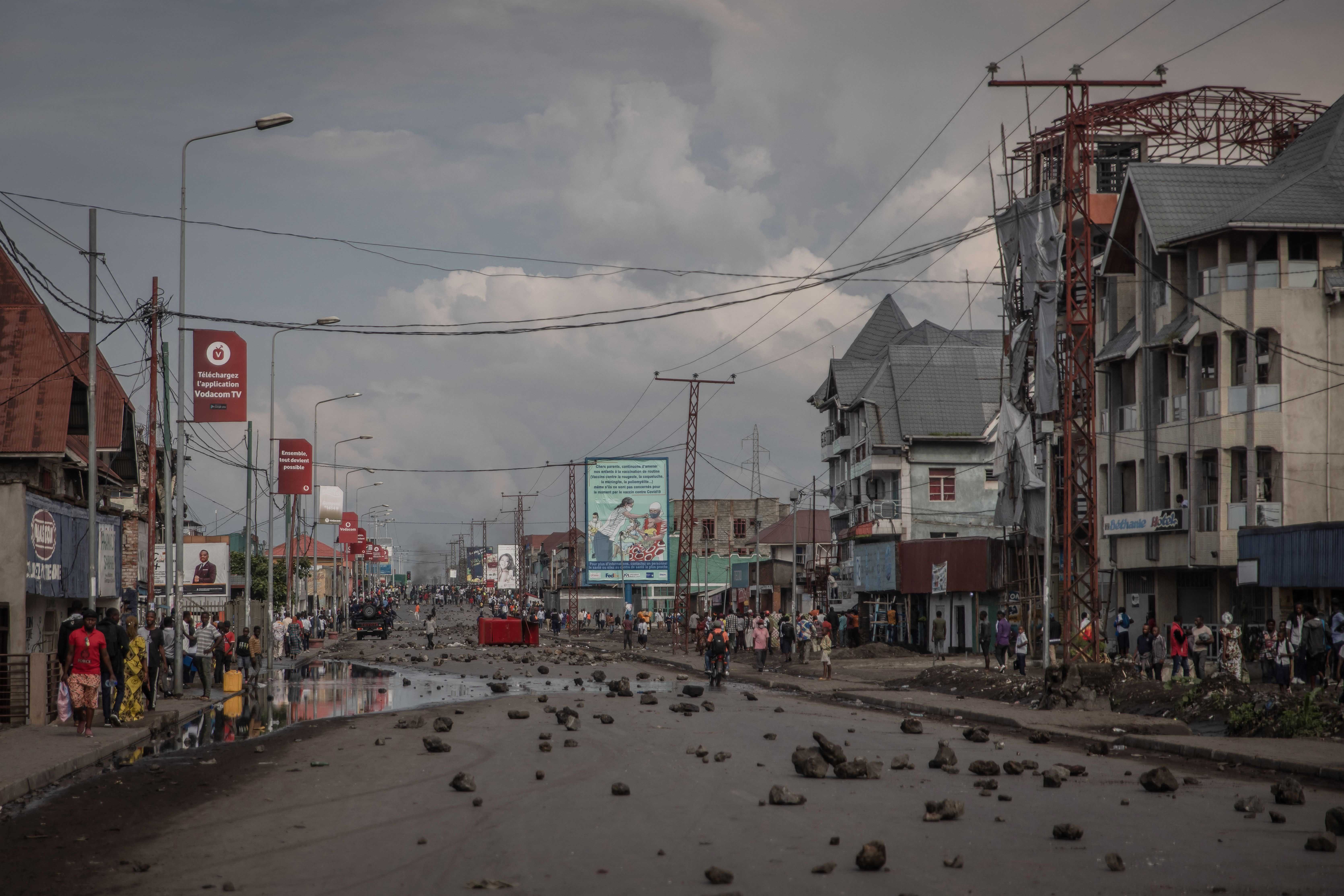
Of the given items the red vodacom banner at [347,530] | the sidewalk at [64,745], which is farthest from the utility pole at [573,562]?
the sidewalk at [64,745]

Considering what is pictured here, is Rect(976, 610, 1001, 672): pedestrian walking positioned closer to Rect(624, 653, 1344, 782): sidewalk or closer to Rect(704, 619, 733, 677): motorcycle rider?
Rect(624, 653, 1344, 782): sidewalk

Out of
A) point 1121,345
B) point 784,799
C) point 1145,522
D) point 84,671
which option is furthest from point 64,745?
point 1121,345

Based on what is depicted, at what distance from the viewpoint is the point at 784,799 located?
12.2 meters

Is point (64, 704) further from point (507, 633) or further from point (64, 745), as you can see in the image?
point (507, 633)

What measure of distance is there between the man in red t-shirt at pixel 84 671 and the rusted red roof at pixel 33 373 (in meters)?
13.0

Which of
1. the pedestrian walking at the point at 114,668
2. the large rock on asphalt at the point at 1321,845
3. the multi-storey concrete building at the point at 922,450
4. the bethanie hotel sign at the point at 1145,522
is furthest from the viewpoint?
the multi-storey concrete building at the point at 922,450

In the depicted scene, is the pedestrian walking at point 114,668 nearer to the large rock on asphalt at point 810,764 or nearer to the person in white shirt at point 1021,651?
the large rock on asphalt at point 810,764

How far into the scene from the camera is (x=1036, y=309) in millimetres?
37906

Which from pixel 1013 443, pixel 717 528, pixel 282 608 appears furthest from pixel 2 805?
pixel 717 528

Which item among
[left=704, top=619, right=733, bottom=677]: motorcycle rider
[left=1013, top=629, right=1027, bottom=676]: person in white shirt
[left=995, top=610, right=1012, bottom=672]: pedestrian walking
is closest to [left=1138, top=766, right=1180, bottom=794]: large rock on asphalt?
[left=1013, top=629, right=1027, bottom=676]: person in white shirt

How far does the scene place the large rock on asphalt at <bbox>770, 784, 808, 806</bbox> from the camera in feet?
40.0

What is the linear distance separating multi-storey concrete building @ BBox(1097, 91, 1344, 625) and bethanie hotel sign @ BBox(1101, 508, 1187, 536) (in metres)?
0.06

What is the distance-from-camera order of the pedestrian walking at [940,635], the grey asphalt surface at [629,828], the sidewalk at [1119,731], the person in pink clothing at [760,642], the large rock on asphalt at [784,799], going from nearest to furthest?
1. the grey asphalt surface at [629,828]
2. the large rock on asphalt at [784,799]
3. the sidewalk at [1119,731]
4. the person in pink clothing at [760,642]
5. the pedestrian walking at [940,635]

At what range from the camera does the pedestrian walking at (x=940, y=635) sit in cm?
6059
